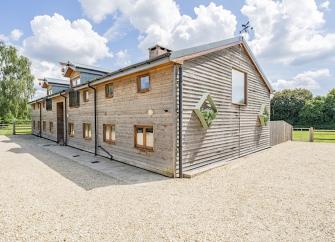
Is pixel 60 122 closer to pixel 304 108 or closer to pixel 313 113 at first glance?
pixel 313 113

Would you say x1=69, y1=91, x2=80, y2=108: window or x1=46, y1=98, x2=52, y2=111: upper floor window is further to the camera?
x1=46, y1=98, x2=52, y2=111: upper floor window

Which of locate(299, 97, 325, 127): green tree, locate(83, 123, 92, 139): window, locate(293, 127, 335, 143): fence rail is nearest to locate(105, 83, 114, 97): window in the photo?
locate(83, 123, 92, 139): window

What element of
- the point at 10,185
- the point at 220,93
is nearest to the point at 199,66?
the point at 220,93

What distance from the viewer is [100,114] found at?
1257 centimetres

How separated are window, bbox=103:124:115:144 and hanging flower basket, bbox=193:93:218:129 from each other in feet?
17.4

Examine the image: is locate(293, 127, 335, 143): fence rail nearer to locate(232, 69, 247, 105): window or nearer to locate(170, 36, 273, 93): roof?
locate(170, 36, 273, 93): roof

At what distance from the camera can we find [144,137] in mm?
9516

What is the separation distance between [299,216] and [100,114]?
10.8m

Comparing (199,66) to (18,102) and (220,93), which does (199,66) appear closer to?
(220,93)

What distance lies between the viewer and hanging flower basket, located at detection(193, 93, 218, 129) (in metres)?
8.74

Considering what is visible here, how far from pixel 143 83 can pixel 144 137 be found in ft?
8.11

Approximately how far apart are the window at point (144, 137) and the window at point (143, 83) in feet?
5.61

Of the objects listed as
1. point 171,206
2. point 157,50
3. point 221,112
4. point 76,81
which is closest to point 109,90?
point 157,50

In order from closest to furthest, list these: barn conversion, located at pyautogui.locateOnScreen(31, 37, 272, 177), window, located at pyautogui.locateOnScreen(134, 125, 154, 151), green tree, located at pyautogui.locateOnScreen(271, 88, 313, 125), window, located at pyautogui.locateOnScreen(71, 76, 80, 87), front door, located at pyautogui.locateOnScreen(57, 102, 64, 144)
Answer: barn conversion, located at pyautogui.locateOnScreen(31, 37, 272, 177)
window, located at pyautogui.locateOnScreen(134, 125, 154, 151)
window, located at pyautogui.locateOnScreen(71, 76, 80, 87)
front door, located at pyautogui.locateOnScreen(57, 102, 64, 144)
green tree, located at pyautogui.locateOnScreen(271, 88, 313, 125)
